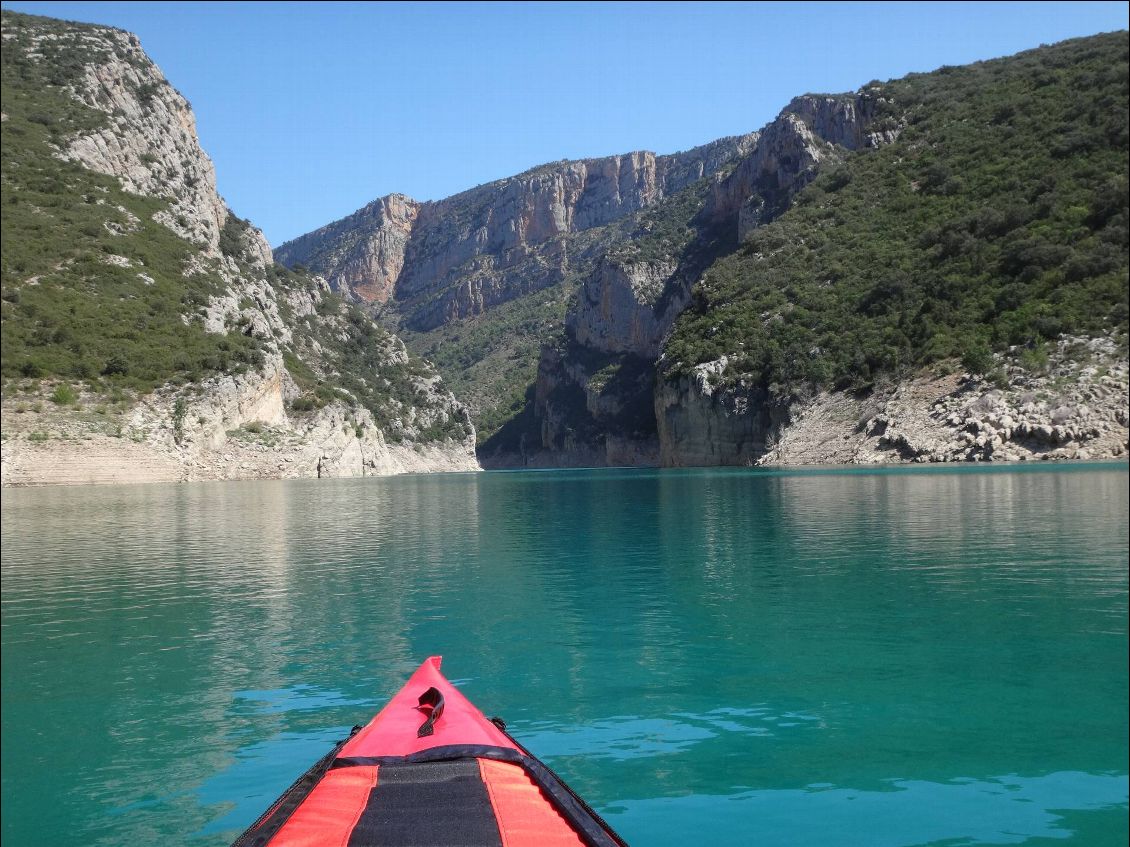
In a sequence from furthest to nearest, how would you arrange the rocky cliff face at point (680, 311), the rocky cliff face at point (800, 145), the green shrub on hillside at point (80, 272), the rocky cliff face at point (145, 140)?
the rocky cliff face at point (800, 145) < the rocky cliff face at point (145, 140) < the rocky cliff face at point (680, 311) < the green shrub on hillside at point (80, 272)

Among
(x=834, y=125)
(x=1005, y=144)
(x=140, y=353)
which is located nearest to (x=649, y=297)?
(x=834, y=125)

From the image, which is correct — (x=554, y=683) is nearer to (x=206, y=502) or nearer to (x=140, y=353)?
(x=206, y=502)

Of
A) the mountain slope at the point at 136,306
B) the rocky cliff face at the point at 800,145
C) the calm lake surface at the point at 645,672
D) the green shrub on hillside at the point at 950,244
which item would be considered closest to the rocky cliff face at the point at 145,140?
the mountain slope at the point at 136,306

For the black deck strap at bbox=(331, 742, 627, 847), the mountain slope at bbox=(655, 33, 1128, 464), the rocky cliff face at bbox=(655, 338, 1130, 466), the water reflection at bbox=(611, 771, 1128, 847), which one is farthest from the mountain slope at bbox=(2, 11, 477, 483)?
the water reflection at bbox=(611, 771, 1128, 847)

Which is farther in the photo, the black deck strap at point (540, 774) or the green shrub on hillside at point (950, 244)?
the green shrub on hillside at point (950, 244)

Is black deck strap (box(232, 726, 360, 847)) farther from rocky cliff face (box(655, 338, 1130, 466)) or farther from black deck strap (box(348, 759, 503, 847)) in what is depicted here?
rocky cliff face (box(655, 338, 1130, 466))

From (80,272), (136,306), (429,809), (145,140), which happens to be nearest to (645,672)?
(429,809)

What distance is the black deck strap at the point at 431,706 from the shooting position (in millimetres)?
6220

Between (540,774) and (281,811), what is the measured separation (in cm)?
152

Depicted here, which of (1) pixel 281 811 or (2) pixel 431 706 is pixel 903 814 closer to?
(2) pixel 431 706

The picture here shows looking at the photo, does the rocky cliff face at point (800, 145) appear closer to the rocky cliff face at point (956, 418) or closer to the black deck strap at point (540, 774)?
the rocky cliff face at point (956, 418)

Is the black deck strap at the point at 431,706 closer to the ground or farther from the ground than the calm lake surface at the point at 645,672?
farther from the ground

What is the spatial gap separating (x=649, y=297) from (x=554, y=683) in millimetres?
123411

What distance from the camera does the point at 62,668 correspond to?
11.4 meters
